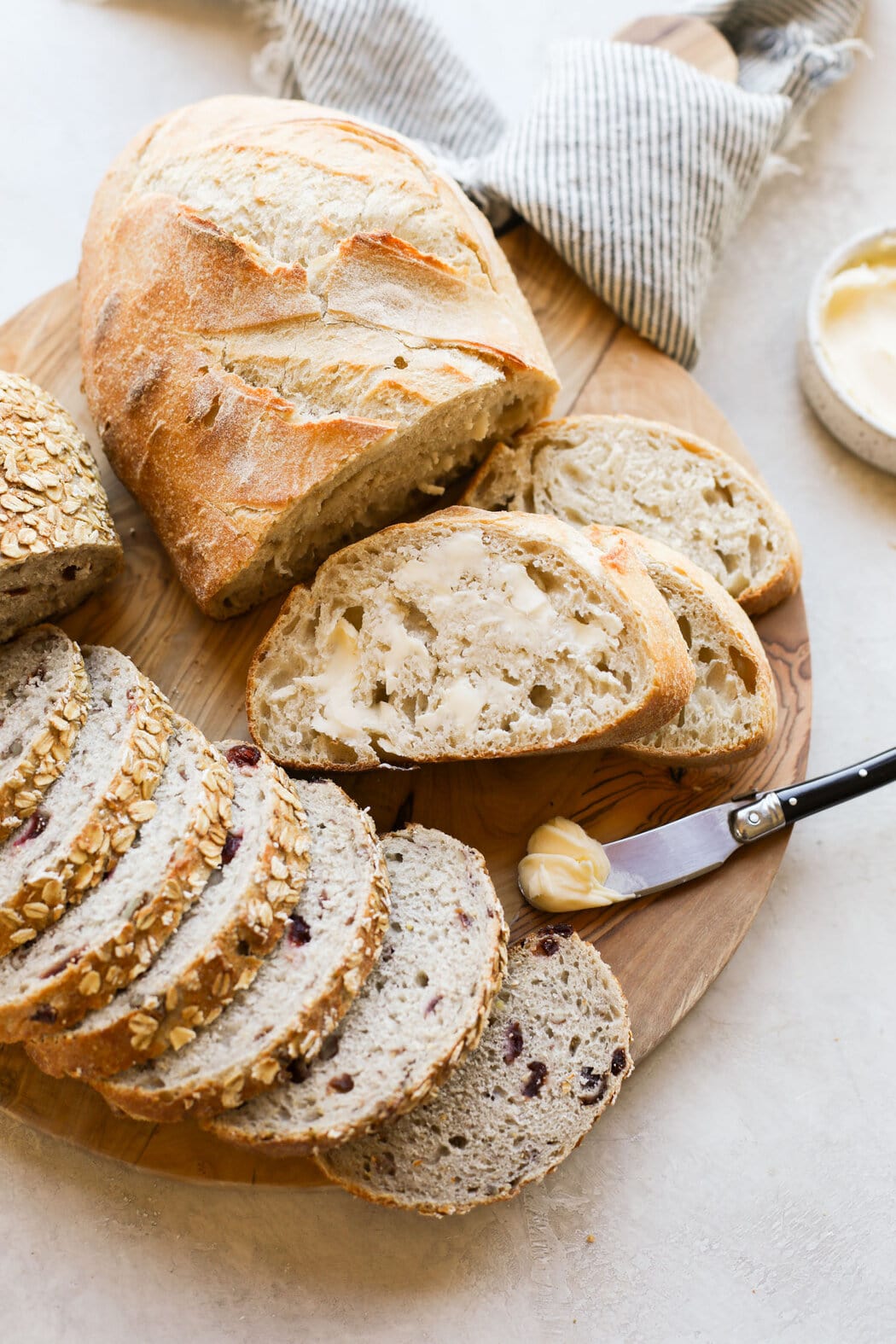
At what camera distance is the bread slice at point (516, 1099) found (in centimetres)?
259

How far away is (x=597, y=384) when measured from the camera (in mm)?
3465

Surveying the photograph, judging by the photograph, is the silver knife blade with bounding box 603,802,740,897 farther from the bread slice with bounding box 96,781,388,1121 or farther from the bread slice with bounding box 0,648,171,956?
the bread slice with bounding box 0,648,171,956

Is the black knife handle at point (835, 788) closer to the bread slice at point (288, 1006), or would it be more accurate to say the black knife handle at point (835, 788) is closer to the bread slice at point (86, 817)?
the bread slice at point (288, 1006)

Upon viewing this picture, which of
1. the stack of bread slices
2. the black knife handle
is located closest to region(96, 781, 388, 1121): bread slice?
the stack of bread slices

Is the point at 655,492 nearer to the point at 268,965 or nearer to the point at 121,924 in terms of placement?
the point at 268,965

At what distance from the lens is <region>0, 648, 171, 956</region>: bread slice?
2426 millimetres

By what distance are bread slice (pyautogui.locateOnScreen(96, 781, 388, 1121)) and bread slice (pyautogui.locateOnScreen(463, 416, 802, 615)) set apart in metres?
1.18

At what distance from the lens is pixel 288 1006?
2.46 meters

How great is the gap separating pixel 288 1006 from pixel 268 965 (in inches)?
4.5

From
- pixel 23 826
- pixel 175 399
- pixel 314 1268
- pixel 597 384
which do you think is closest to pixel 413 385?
pixel 175 399

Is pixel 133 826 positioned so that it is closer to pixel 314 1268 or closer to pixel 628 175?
pixel 314 1268

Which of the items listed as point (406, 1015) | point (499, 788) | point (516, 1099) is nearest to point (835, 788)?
point (499, 788)

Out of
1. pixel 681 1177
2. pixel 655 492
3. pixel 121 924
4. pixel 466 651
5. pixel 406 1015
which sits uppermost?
pixel 655 492

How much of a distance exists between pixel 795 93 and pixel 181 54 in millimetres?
2198
